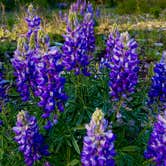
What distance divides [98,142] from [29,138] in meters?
0.65

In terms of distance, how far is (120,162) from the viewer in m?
3.21

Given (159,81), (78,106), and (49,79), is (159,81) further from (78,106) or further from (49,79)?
(49,79)

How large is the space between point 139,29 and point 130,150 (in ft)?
19.0

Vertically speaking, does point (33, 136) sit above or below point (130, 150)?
above

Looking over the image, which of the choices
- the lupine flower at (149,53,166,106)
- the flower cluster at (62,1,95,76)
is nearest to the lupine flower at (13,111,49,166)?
the flower cluster at (62,1,95,76)

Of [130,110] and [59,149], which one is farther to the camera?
[130,110]

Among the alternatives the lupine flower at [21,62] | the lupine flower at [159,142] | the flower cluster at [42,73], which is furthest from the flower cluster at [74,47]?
the lupine flower at [159,142]

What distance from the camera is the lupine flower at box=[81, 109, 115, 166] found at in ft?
7.95

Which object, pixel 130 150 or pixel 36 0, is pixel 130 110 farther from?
pixel 36 0

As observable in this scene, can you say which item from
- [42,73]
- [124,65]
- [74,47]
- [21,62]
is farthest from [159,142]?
[21,62]

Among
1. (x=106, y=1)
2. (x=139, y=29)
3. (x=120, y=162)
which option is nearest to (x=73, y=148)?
(x=120, y=162)

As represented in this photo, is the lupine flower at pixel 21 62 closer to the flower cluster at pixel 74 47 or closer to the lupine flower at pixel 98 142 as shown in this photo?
the flower cluster at pixel 74 47

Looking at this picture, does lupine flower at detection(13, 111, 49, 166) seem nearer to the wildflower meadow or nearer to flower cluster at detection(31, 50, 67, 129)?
the wildflower meadow

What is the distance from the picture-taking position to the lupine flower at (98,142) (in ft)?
7.95
